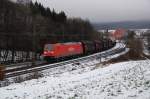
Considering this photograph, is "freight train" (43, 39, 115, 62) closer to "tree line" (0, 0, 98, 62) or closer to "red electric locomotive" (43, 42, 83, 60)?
"red electric locomotive" (43, 42, 83, 60)

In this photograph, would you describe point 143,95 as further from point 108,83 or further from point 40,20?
point 40,20

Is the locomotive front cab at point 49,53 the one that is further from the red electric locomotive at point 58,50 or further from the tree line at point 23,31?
the tree line at point 23,31

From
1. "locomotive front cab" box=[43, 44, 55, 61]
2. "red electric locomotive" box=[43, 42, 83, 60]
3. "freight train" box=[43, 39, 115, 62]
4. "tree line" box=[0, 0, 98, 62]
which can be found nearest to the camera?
"locomotive front cab" box=[43, 44, 55, 61]

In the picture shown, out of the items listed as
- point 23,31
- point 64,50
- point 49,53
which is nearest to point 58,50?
point 49,53

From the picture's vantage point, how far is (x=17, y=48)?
214 feet

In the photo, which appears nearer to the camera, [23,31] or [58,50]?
[58,50]

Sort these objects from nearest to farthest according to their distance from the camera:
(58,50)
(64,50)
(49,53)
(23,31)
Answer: (49,53), (58,50), (64,50), (23,31)

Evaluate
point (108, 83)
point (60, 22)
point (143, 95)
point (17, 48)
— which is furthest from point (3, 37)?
A: point (143, 95)

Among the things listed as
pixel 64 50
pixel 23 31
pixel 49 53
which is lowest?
pixel 49 53

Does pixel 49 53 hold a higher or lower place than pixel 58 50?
lower

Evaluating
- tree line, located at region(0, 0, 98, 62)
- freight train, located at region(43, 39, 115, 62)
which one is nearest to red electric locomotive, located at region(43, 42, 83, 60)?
freight train, located at region(43, 39, 115, 62)

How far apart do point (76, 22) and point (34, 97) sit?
9401 centimetres

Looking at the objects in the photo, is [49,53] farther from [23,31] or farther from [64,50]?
[23,31]

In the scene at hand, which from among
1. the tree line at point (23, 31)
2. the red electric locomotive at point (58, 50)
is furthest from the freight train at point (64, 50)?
the tree line at point (23, 31)
